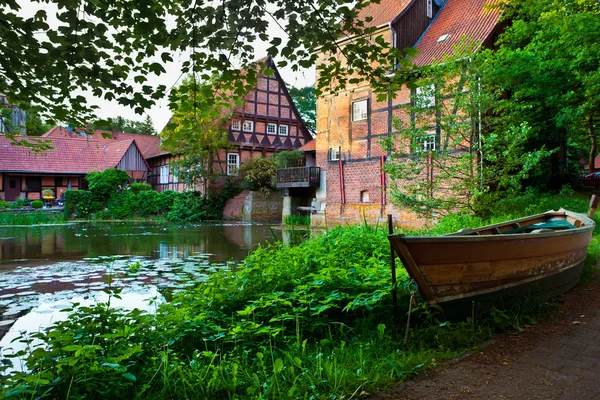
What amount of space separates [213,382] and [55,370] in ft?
3.06

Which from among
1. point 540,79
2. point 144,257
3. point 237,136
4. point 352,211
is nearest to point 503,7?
point 540,79

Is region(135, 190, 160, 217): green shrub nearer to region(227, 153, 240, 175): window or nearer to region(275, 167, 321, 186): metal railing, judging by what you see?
region(227, 153, 240, 175): window

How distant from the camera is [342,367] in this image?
274cm

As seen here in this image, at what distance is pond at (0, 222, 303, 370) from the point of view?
198 inches

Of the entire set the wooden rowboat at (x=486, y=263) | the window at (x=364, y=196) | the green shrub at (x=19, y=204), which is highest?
the window at (x=364, y=196)

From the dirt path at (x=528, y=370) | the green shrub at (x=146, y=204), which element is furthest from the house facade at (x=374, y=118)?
the green shrub at (x=146, y=204)

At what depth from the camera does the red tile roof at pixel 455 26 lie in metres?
15.3

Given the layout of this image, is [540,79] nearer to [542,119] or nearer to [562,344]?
[542,119]

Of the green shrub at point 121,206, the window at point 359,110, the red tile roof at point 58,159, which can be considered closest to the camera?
the window at point 359,110

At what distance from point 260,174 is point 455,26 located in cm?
1417

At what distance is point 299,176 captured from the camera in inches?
923

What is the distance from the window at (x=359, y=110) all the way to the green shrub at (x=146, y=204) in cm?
1615

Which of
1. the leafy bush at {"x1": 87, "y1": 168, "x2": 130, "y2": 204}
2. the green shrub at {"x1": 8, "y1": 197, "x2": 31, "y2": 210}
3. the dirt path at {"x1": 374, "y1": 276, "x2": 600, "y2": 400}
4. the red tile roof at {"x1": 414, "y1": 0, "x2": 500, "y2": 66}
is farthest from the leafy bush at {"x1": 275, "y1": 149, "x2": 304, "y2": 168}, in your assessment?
the dirt path at {"x1": 374, "y1": 276, "x2": 600, "y2": 400}

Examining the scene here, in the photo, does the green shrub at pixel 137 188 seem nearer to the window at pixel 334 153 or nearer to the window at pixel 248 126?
the window at pixel 248 126
